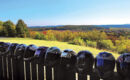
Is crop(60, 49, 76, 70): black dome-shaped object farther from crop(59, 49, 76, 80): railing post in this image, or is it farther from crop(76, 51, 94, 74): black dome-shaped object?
crop(76, 51, 94, 74): black dome-shaped object

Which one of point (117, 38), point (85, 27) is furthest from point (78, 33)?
point (117, 38)

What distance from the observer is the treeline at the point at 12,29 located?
32.3 metres

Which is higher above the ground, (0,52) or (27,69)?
(0,52)

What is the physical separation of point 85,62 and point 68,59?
248mm

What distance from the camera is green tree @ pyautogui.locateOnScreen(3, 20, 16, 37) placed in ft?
106

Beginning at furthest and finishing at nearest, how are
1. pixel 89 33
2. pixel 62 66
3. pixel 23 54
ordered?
pixel 89 33, pixel 23 54, pixel 62 66

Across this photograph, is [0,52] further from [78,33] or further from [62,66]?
[78,33]

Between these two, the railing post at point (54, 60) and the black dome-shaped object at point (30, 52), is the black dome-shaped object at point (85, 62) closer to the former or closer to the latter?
the railing post at point (54, 60)

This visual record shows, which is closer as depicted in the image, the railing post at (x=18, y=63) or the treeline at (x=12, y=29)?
the railing post at (x=18, y=63)

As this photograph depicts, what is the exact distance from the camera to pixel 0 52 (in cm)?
277

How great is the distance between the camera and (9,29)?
32688 mm

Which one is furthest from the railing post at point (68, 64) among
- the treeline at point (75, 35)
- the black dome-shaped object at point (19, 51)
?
the treeline at point (75, 35)

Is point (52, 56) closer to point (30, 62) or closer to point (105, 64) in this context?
point (30, 62)

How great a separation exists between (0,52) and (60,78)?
59.3 inches
